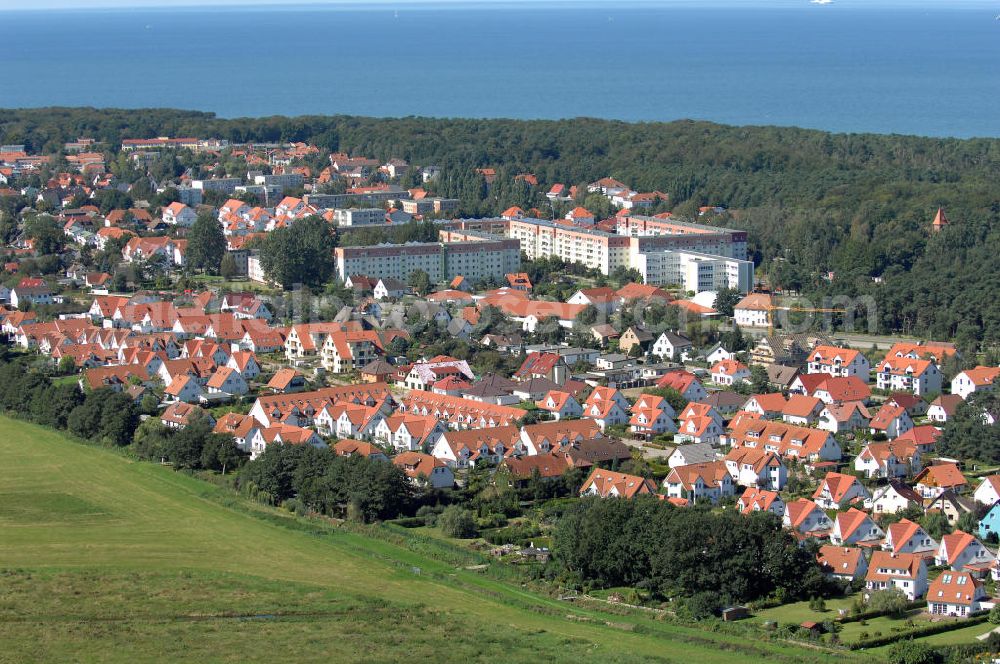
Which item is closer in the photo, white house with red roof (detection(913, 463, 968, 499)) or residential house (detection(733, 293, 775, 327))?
white house with red roof (detection(913, 463, 968, 499))

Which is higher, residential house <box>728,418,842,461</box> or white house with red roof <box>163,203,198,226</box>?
white house with red roof <box>163,203,198,226</box>

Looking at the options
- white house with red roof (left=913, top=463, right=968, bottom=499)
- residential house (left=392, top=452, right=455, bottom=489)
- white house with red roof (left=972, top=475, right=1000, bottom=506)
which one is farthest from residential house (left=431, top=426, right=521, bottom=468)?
white house with red roof (left=972, top=475, right=1000, bottom=506)

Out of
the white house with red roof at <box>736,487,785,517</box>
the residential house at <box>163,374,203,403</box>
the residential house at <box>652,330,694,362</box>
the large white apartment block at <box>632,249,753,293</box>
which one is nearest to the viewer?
the white house with red roof at <box>736,487,785,517</box>

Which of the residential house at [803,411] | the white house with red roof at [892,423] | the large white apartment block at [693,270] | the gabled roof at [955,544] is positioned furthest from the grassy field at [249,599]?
the large white apartment block at [693,270]

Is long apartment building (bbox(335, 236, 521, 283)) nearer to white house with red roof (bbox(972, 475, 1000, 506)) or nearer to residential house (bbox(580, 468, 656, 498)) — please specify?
residential house (bbox(580, 468, 656, 498))

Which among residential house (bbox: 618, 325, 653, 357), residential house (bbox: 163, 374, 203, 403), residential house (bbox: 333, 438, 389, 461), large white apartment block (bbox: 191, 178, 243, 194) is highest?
large white apartment block (bbox: 191, 178, 243, 194)

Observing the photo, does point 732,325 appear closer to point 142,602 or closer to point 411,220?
point 411,220

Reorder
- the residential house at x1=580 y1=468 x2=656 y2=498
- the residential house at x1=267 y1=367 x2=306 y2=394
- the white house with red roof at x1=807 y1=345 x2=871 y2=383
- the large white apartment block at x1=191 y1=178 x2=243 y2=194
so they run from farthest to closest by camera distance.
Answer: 1. the large white apartment block at x1=191 y1=178 x2=243 y2=194
2. the white house with red roof at x1=807 y1=345 x2=871 y2=383
3. the residential house at x1=267 y1=367 x2=306 y2=394
4. the residential house at x1=580 y1=468 x2=656 y2=498
